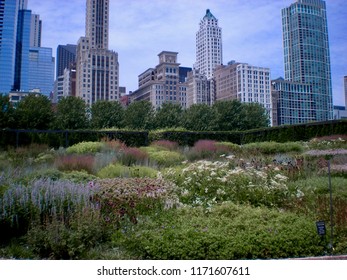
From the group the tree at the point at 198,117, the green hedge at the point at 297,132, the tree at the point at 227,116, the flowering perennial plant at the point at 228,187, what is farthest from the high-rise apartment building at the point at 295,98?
the tree at the point at 198,117

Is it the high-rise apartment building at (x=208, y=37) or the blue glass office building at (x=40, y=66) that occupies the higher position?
the high-rise apartment building at (x=208, y=37)

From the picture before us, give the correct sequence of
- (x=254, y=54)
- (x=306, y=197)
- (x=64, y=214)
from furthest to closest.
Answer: (x=254, y=54)
(x=306, y=197)
(x=64, y=214)

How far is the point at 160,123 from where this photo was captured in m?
33.8

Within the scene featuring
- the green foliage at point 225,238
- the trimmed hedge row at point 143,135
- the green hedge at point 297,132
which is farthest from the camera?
the trimmed hedge row at point 143,135

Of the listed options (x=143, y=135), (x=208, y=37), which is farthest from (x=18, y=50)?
(x=143, y=135)

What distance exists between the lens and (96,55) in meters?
12.6

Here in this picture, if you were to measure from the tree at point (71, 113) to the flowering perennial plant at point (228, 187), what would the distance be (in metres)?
21.0

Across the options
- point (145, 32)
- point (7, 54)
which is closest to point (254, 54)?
point (145, 32)

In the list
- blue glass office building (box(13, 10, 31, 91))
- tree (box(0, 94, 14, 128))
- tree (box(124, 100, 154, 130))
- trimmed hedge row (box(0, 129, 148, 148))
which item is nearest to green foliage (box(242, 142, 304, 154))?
trimmed hedge row (box(0, 129, 148, 148))

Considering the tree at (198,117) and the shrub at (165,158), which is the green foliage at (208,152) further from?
the tree at (198,117)

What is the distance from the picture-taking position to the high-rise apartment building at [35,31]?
Answer: 21.3 ft

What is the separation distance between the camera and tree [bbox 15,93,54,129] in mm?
21359
